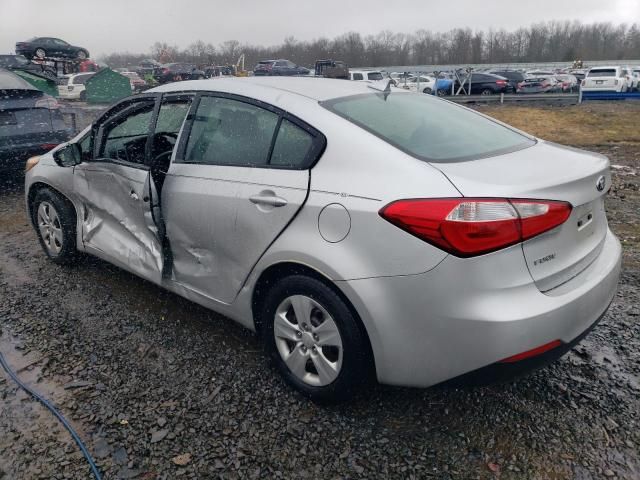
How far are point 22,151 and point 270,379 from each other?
5545mm

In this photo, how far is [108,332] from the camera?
3336 millimetres

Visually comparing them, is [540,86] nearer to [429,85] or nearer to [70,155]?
[429,85]

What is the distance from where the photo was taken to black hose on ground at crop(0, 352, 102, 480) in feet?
7.17

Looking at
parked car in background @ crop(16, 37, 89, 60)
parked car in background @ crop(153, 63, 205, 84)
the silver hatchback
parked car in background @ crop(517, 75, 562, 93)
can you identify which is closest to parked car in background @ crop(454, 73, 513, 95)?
parked car in background @ crop(517, 75, 562, 93)

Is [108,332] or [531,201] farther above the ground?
[531,201]

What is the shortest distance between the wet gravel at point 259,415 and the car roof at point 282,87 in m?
1.53

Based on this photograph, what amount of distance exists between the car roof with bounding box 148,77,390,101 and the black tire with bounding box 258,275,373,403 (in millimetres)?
1007

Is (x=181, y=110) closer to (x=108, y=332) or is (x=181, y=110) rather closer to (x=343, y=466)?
(x=108, y=332)

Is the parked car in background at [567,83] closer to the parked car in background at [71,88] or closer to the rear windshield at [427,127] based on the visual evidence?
the parked car in background at [71,88]

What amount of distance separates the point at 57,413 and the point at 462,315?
6.67 ft

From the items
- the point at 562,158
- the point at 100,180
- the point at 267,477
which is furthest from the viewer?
the point at 100,180

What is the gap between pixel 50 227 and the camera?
4.31m

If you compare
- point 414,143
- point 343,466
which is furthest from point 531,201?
point 343,466

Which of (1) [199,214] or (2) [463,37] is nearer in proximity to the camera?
(1) [199,214]
